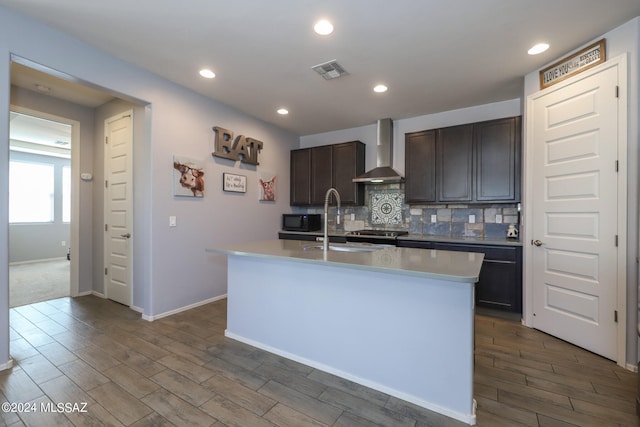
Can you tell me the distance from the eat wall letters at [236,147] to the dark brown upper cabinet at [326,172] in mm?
882

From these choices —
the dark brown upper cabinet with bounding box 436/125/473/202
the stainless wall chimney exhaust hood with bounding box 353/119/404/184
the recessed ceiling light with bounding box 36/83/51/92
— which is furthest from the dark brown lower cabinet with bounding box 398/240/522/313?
the recessed ceiling light with bounding box 36/83/51/92

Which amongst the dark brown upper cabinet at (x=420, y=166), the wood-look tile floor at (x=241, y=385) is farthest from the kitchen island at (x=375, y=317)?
the dark brown upper cabinet at (x=420, y=166)

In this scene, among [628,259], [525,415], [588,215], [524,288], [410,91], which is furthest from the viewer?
[410,91]

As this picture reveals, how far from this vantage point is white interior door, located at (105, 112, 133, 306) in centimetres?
348

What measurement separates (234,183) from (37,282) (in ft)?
12.2

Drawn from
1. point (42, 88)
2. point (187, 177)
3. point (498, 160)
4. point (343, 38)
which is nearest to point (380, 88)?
point (343, 38)

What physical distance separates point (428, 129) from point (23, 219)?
8633mm

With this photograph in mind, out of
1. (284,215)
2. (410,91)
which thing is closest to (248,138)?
(284,215)

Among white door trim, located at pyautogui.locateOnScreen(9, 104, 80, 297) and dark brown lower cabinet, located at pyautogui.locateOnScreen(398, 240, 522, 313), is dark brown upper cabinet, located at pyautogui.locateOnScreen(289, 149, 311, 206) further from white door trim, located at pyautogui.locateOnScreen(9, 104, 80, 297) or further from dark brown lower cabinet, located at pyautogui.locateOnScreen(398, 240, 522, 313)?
white door trim, located at pyautogui.locateOnScreen(9, 104, 80, 297)

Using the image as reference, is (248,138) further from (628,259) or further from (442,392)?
(628,259)

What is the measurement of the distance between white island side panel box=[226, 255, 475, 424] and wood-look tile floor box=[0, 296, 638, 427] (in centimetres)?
11

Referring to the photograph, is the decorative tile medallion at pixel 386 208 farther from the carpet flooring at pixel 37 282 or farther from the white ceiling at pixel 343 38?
the carpet flooring at pixel 37 282

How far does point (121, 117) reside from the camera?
357 cm

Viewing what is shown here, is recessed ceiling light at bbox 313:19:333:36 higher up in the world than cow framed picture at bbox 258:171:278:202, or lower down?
higher up
